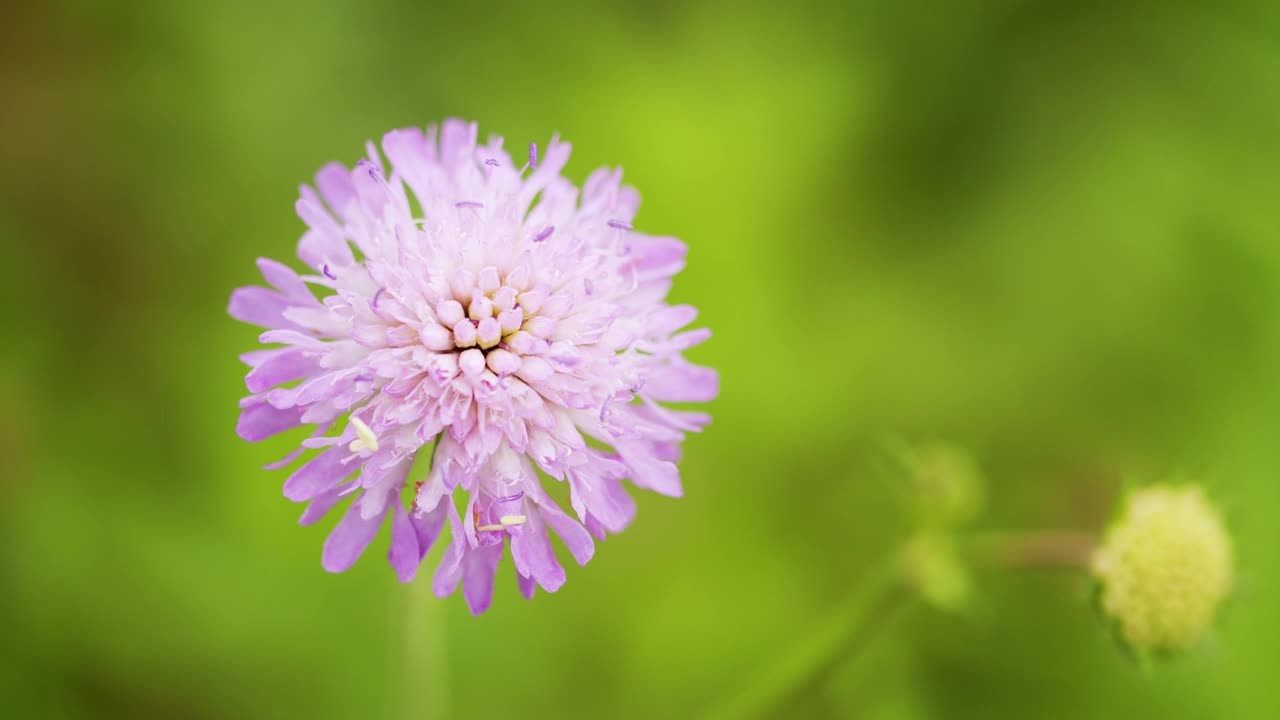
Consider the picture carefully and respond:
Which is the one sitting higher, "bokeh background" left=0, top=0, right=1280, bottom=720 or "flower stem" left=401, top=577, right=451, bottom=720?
"bokeh background" left=0, top=0, right=1280, bottom=720

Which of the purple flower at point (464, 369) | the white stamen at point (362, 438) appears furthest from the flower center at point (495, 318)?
the white stamen at point (362, 438)

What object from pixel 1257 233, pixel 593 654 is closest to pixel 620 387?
pixel 593 654

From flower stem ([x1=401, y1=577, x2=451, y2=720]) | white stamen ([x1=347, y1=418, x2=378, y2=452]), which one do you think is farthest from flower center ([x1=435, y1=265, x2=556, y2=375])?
flower stem ([x1=401, y1=577, x2=451, y2=720])

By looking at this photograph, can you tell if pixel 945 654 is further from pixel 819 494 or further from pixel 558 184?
pixel 558 184

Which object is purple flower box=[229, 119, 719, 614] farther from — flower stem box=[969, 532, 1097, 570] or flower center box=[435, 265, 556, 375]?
flower stem box=[969, 532, 1097, 570]

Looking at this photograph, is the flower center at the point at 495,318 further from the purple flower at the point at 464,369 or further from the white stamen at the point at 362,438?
the white stamen at the point at 362,438

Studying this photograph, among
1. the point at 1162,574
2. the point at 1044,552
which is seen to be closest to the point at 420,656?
the point at 1044,552

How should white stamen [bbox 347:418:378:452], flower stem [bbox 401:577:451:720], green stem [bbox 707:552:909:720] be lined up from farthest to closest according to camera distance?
green stem [bbox 707:552:909:720]
flower stem [bbox 401:577:451:720]
white stamen [bbox 347:418:378:452]
